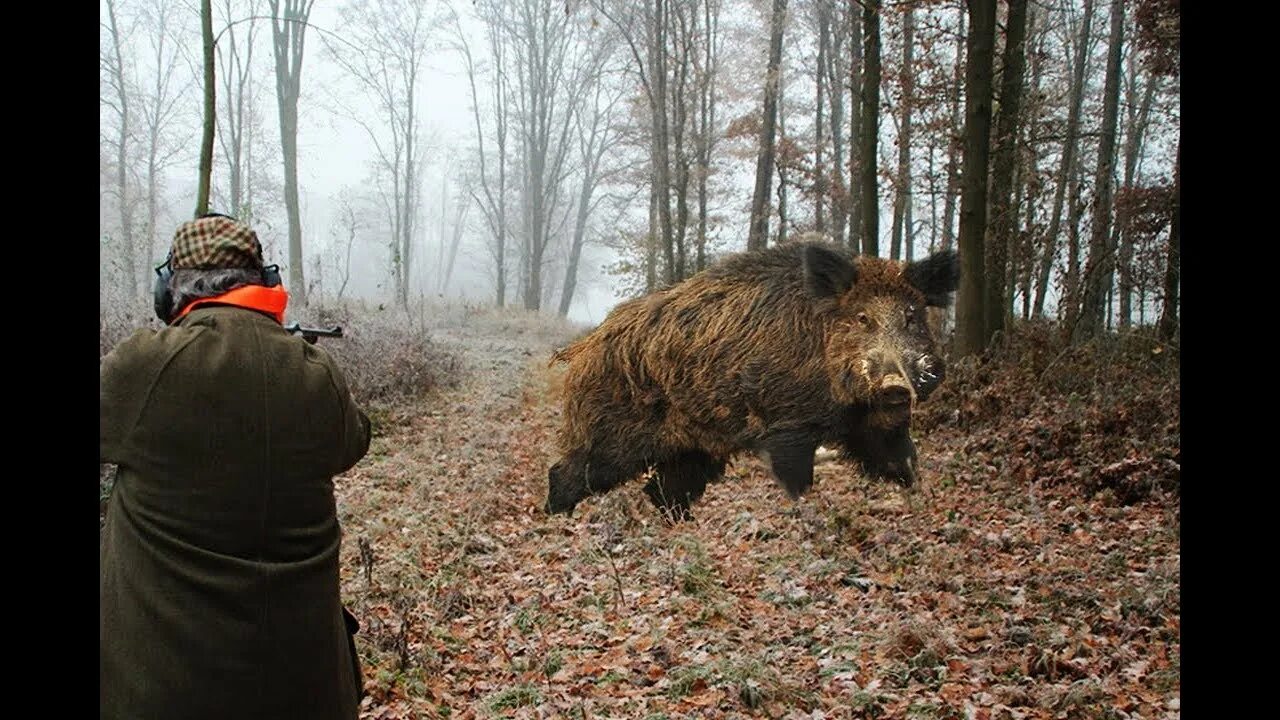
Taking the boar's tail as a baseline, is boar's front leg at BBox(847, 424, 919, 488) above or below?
below

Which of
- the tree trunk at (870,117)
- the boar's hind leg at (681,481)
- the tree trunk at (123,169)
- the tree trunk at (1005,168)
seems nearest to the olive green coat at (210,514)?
the tree trunk at (123,169)

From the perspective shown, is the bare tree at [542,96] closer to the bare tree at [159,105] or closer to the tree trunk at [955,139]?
the bare tree at [159,105]

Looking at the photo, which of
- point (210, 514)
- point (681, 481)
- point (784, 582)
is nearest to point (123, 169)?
point (210, 514)

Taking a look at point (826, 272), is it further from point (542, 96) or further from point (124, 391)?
point (124, 391)

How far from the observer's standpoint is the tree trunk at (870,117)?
418 cm

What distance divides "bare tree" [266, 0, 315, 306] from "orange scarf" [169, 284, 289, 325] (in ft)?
6.10

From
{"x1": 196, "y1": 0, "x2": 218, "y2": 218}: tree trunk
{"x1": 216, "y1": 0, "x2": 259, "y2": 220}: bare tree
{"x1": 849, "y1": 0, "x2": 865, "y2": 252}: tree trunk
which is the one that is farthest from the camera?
{"x1": 849, "y1": 0, "x2": 865, "y2": 252}: tree trunk

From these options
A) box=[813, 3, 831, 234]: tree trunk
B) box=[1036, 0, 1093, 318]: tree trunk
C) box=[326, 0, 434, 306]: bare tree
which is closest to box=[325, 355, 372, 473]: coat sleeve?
box=[326, 0, 434, 306]: bare tree

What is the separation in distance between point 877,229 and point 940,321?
0.55m

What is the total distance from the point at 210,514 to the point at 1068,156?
4334 mm

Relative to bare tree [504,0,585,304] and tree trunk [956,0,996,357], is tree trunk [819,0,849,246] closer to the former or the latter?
tree trunk [956,0,996,357]

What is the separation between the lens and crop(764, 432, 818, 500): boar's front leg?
390 cm
